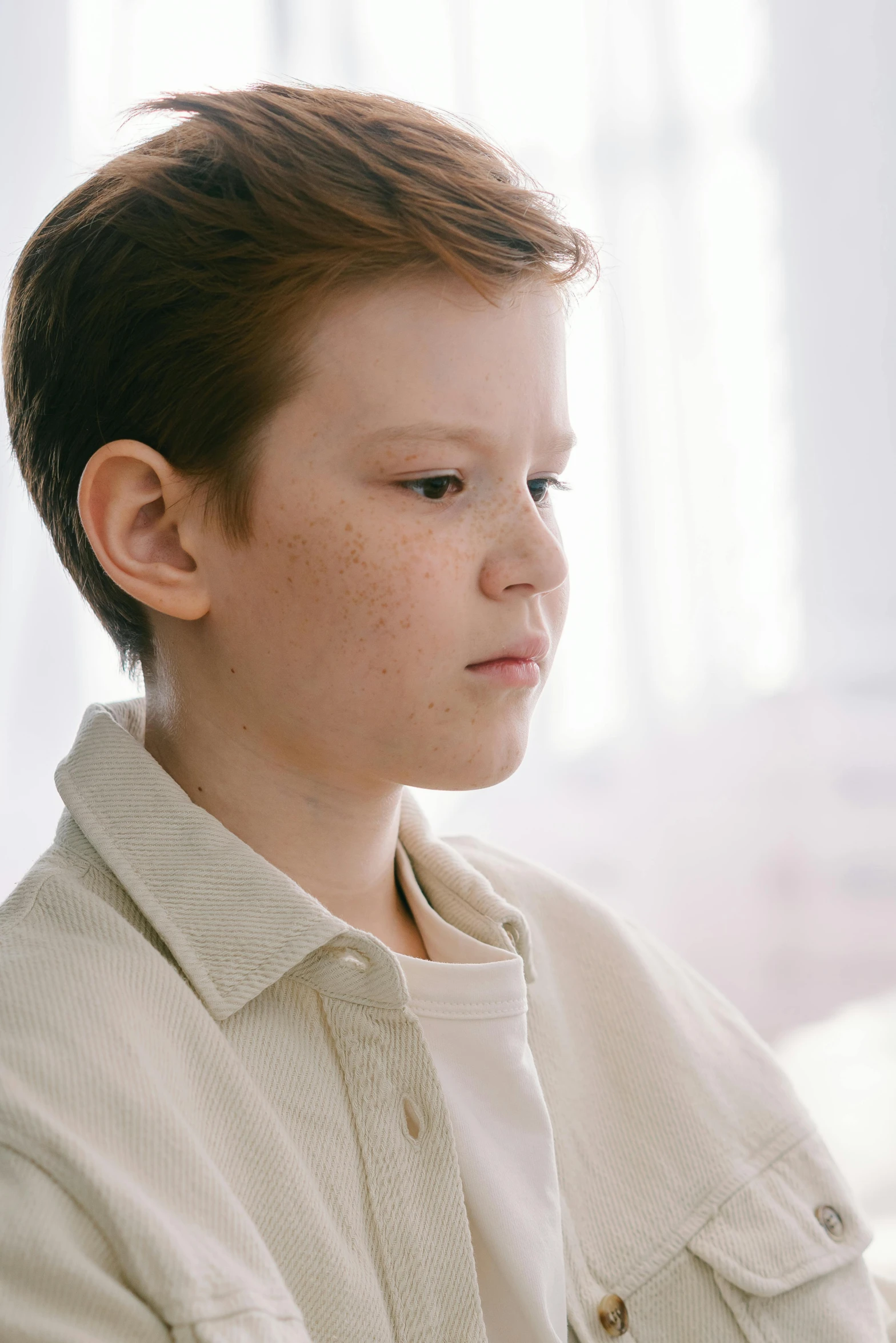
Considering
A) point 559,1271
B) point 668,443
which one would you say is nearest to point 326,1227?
point 559,1271

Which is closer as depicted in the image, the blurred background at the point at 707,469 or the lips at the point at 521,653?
the lips at the point at 521,653

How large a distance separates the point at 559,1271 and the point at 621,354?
156cm

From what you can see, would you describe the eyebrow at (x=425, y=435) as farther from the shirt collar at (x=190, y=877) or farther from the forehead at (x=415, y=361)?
the shirt collar at (x=190, y=877)

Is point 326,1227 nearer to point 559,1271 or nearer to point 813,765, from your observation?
point 559,1271

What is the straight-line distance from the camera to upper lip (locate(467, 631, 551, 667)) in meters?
0.72

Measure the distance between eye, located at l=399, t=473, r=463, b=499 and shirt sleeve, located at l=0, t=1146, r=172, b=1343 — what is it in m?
0.39

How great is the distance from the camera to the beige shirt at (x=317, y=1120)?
21.9 inches

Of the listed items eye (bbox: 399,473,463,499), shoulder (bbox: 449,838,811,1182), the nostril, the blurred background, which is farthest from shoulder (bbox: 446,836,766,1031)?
the blurred background

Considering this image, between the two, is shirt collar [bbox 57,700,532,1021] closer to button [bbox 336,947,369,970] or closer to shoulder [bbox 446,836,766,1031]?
button [bbox 336,947,369,970]

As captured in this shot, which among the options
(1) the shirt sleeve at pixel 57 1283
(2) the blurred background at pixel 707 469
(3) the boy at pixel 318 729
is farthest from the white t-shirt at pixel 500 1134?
(2) the blurred background at pixel 707 469

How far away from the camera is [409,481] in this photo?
0.69m

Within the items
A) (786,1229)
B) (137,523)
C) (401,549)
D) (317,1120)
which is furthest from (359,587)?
(786,1229)

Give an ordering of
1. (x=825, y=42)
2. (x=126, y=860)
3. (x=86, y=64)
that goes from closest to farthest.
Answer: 1. (x=126, y=860)
2. (x=86, y=64)
3. (x=825, y=42)

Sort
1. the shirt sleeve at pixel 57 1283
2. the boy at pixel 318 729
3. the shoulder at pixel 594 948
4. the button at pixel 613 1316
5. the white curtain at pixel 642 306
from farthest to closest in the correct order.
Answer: the white curtain at pixel 642 306
the shoulder at pixel 594 948
the button at pixel 613 1316
the boy at pixel 318 729
the shirt sleeve at pixel 57 1283
